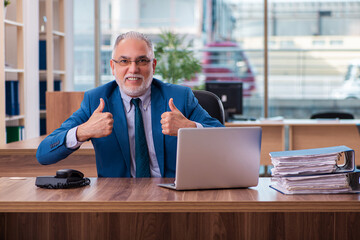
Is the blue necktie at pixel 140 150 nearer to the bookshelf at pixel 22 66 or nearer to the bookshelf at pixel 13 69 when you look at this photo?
the bookshelf at pixel 13 69

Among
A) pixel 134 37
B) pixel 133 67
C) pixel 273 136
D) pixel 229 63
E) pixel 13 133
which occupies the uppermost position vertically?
pixel 229 63

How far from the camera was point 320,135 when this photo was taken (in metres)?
5.18

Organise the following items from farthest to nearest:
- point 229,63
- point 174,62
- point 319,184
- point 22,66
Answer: point 229,63 < point 174,62 < point 22,66 < point 319,184

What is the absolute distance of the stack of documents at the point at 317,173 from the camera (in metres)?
1.63

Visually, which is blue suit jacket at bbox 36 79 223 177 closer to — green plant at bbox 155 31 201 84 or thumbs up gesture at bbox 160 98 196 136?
thumbs up gesture at bbox 160 98 196 136

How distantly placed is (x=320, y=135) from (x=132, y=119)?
11.1 ft

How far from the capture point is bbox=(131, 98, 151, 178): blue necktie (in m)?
2.17

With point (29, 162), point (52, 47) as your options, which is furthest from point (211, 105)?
point (52, 47)

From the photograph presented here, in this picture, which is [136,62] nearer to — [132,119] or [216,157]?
[132,119]

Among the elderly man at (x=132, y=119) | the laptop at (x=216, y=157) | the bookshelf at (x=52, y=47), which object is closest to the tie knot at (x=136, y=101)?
the elderly man at (x=132, y=119)

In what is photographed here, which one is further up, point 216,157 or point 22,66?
point 22,66

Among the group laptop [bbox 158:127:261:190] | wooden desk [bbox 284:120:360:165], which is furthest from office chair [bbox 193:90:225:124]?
wooden desk [bbox 284:120:360:165]

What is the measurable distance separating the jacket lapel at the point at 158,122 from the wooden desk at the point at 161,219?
0.31 metres

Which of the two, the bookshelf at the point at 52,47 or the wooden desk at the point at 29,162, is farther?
the bookshelf at the point at 52,47
